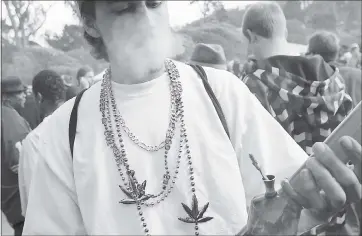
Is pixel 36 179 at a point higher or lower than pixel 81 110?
lower

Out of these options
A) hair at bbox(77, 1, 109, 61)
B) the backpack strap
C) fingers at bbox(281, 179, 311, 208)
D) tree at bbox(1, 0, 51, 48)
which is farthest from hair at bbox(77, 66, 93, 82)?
fingers at bbox(281, 179, 311, 208)

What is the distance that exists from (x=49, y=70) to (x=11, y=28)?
0.43 meters

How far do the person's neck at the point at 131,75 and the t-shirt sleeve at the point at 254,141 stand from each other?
127 mm

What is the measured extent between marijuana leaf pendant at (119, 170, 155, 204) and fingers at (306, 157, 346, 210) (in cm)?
38

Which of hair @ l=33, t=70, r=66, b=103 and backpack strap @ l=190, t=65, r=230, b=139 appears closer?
backpack strap @ l=190, t=65, r=230, b=139

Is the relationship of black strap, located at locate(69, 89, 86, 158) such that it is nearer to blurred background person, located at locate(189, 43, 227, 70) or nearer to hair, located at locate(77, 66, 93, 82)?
blurred background person, located at locate(189, 43, 227, 70)

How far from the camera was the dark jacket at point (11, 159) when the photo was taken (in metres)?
1.95

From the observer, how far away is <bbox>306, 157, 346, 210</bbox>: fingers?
0.57m

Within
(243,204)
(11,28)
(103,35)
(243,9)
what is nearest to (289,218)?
(243,204)

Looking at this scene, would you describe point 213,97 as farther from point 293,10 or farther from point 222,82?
point 293,10

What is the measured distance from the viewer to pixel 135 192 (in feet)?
2.85

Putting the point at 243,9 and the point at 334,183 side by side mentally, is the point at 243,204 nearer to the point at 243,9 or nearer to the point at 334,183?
the point at 334,183

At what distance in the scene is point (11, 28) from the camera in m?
1.68

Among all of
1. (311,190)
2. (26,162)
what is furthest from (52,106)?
(311,190)
